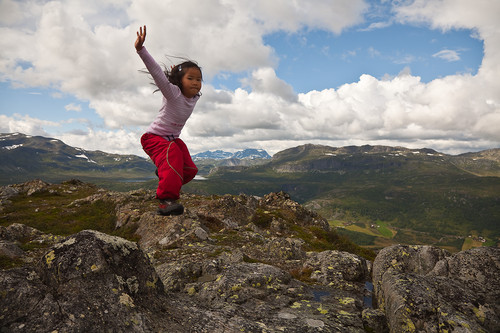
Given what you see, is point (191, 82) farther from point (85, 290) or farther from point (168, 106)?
point (85, 290)

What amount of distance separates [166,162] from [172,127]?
1106 mm

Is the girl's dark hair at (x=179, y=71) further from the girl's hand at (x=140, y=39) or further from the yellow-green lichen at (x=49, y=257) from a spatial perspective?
the yellow-green lichen at (x=49, y=257)

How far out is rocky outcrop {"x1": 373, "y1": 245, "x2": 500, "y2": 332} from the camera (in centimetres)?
704

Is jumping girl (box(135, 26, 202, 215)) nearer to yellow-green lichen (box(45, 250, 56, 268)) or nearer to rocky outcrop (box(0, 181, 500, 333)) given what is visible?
rocky outcrop (box(0, 181, 500, 333))

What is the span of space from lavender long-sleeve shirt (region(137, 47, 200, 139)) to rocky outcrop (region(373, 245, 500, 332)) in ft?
28.4

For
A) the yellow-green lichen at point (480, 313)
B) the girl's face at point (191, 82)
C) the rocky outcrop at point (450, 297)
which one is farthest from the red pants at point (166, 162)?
the yellow-green lichen at point (480, 313)

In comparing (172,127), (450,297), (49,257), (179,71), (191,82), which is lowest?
(450,297)

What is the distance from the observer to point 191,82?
686cm

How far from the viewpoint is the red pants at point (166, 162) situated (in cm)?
690

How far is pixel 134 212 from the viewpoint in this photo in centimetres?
3178

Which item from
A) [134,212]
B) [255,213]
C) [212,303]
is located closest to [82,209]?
[134,212]

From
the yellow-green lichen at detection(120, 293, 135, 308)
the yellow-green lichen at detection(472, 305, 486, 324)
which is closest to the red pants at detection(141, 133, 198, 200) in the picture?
the yellow-green lichen at detection(120, 293, 135, 308)

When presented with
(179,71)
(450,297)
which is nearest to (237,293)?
(450,297)

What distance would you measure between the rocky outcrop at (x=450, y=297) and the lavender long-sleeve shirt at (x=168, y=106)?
8.66 m
